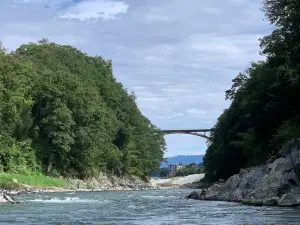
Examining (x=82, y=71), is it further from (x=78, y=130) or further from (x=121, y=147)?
(x=78, y=130)

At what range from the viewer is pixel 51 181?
74188 mm

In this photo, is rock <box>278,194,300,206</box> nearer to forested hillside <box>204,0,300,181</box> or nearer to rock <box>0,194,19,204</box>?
forested hillside <box>204,0,300,181</box>

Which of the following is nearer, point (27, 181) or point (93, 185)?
point (27, 181)

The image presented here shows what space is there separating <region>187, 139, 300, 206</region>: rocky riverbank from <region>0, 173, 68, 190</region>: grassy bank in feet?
82.4

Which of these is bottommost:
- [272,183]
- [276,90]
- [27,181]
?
[27,181]

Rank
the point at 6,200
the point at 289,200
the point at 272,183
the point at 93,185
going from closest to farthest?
the point at 289,200, the point at 272,183, the point at 6,200, the point at 93,185

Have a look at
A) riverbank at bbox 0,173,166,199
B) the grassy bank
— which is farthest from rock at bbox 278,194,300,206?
the grassy bank

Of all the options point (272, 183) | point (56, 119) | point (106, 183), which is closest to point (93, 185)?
point (106, 183)

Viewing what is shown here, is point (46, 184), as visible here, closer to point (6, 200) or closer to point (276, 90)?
point (6, 200)

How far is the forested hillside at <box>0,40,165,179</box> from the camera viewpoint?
72.6m

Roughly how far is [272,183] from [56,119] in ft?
151

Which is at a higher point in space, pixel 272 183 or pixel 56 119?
pixel 56 119

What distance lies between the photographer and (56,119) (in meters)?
77.5

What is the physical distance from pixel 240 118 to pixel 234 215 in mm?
44804
